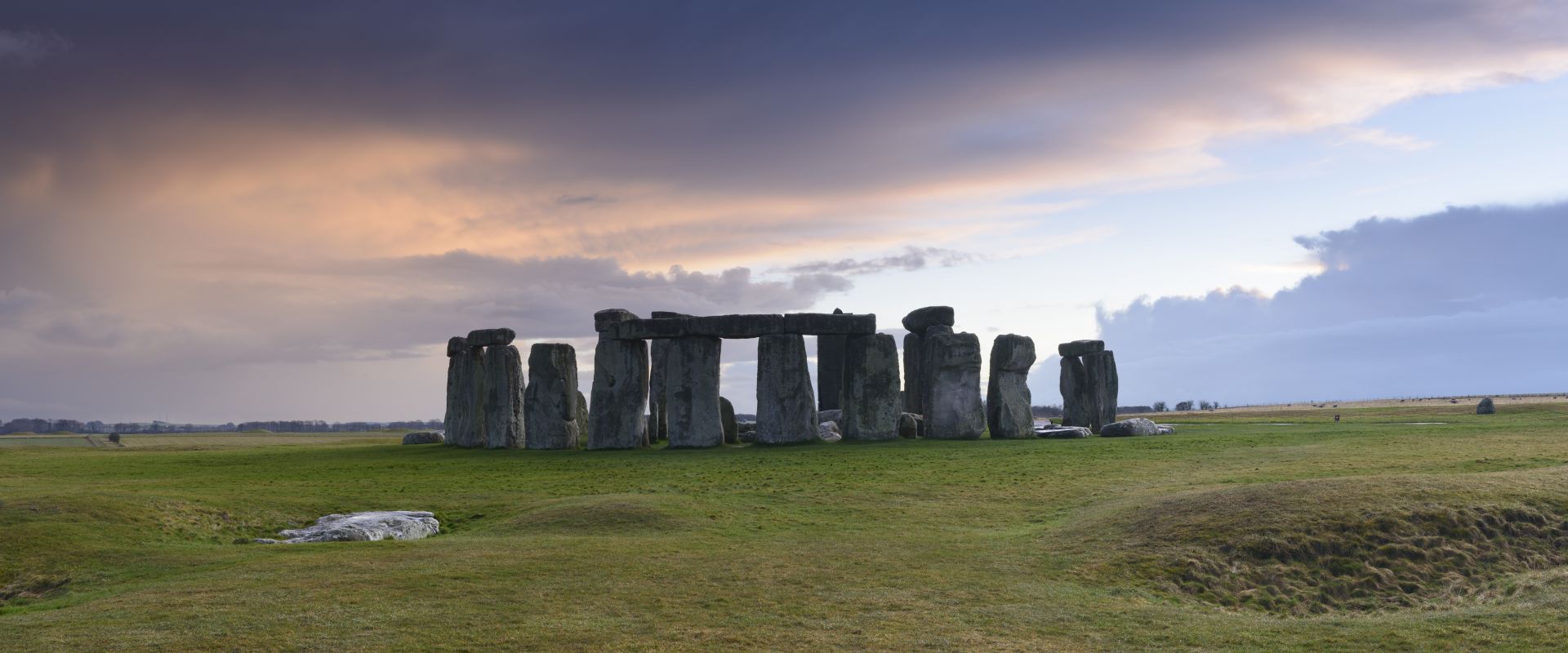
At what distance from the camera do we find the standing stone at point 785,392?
122 ft

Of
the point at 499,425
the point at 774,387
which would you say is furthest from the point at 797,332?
the point at 499,425

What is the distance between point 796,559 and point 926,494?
25.1ft

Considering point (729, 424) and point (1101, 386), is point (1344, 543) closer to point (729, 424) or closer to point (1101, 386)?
point (729, 424)

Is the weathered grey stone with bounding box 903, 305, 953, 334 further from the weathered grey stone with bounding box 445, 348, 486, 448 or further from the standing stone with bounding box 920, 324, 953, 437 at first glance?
the weathered grey stone with bounding box 445, 348, 486, 448

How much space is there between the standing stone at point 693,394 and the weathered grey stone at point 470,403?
891 cm

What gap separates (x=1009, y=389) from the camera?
131 ft

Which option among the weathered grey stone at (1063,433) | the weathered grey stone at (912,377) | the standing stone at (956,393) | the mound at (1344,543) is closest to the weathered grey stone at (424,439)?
the weathered grey stone at (912,377)

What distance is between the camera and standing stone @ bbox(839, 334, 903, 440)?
37.7 meters

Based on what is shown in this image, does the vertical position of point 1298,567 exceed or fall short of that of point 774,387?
it falls short

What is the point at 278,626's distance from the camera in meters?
12.7

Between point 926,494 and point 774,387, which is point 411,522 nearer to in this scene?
point 926,494

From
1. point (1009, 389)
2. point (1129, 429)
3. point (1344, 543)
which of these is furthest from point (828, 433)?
point (1344, 543)

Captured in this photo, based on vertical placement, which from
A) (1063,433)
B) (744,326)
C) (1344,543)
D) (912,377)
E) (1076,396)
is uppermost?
(744,326)

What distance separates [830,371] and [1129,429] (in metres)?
12.5
